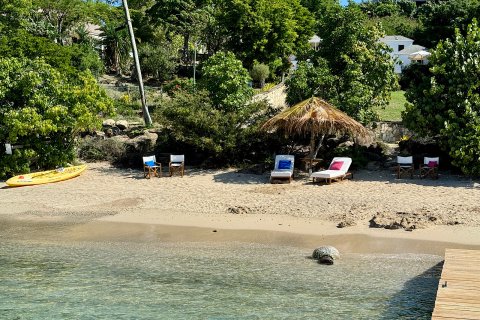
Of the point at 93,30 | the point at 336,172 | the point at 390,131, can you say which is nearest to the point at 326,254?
the point at 336,172

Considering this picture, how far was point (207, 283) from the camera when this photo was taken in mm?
13094

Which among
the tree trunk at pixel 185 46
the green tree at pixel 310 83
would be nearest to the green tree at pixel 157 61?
the tree trunk at pixel 185 46

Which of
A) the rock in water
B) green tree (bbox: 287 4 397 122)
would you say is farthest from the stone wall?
the rock in water

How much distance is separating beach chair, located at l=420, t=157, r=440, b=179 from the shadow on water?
7.58 m

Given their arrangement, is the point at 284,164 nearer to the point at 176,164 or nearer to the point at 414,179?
the point at 176,164

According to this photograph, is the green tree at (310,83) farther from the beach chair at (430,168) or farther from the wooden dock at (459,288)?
the wooden dock at (459,288)

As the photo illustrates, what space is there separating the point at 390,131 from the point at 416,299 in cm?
1568

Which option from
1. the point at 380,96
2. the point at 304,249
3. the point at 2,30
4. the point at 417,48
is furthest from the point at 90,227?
the point at 417,48

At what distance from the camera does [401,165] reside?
2130cm

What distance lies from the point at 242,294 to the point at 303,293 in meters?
1.28

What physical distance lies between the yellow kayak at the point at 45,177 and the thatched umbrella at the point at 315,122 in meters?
7.55

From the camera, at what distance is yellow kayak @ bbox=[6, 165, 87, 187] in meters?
21.7

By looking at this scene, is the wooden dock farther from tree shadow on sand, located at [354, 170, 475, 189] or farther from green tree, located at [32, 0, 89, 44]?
green tree, located at [32, 0, 89, 44]

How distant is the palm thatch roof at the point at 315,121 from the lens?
20.5 meters
